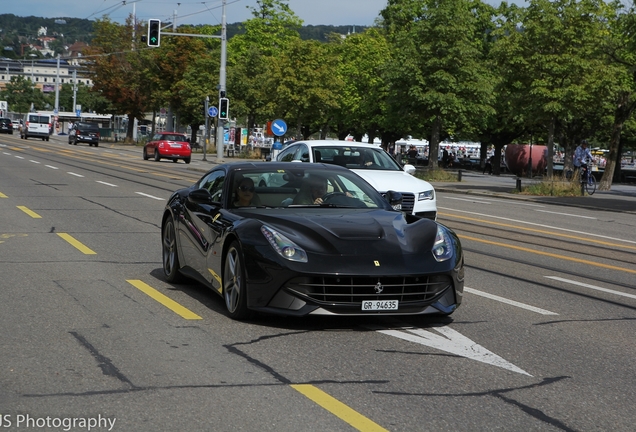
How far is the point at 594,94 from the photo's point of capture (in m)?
33.6

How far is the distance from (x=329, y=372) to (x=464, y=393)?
85 cm

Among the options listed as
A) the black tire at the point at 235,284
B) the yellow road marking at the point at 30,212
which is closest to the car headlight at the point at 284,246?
the black tire at the point at 235,284

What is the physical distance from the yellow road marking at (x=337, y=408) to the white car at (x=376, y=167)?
10.1 m

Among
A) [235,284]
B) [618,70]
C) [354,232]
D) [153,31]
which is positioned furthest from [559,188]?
[235,284]

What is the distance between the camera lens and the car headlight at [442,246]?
7.43 metres

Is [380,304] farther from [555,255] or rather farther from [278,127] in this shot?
[278,127]

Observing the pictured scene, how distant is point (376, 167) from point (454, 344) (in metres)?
10.4

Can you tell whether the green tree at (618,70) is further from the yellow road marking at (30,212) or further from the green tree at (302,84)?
the green tree at (302,84)

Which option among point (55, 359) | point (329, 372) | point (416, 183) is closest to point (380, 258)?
point (329, 372)

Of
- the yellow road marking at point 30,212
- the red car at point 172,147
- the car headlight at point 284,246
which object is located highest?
the car headlight at point 284,246

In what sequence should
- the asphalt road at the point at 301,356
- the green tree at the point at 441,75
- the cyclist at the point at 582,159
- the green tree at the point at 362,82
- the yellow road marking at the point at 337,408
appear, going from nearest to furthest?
the yellow road marking at the point at 337,408 < the asphalt road at the point at 301,356 < the cyclist at the point at 582,159 < the green tree at the point at 441,75 < the green tree at the point at 362,82

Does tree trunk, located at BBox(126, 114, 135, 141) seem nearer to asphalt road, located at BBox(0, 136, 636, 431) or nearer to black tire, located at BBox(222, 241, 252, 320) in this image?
asphalt road, located at BBox(0, 136, 636, 431)

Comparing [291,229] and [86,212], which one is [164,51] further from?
[291,229]

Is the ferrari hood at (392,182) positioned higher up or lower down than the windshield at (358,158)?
lower down
